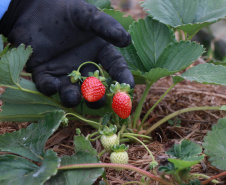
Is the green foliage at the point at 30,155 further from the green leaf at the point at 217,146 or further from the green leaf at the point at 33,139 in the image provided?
the green leaf at the point at 217,146

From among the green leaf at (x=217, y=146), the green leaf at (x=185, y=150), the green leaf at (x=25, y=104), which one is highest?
the green leaf at (x=185, y=150)

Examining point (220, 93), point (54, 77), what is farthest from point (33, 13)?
point (220, 93)

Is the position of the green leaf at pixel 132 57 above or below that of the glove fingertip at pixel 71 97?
above

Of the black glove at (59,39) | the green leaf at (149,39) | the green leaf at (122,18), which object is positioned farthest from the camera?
the green leaf at (122,18)

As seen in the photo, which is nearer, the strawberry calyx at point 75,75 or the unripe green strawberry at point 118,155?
the unripe green strawberry at point 118,155

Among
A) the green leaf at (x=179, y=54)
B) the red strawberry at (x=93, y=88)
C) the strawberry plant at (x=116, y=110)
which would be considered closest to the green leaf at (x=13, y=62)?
the strawberry plant at (x=116, y=110)

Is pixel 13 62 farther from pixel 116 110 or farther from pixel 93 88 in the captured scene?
pixel 116 110

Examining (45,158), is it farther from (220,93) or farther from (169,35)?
(220,93)

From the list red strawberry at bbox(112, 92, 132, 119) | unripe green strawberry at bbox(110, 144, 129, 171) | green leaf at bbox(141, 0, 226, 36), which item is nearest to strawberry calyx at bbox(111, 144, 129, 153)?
unripe green strawberry at bbox(110, 144, 129, 171)
